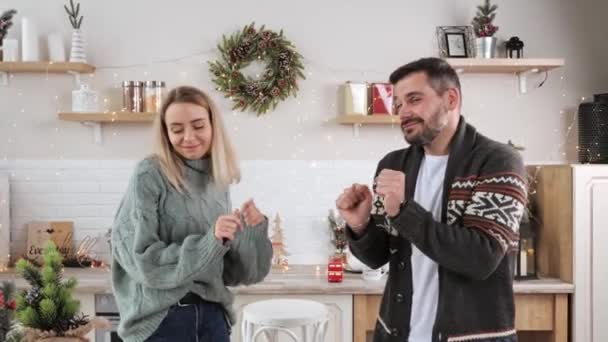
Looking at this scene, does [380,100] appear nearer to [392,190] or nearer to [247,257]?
[247,257]

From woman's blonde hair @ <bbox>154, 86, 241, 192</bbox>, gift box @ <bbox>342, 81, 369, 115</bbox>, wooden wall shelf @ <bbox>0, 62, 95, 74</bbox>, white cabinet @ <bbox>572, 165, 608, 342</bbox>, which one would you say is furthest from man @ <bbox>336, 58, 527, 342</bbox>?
wooden wall shelf @ <bbox>0, 62, 95, 74</bbox>

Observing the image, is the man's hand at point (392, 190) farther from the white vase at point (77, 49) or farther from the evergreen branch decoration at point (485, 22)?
the white vase at point (77, 49)

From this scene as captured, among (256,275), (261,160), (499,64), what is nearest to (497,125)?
(499,64)

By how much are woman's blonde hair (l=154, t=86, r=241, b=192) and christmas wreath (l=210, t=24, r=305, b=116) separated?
1.87 meters

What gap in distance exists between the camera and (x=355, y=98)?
373cm

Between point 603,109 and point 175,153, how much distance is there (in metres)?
2.69

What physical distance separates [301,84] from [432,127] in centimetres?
228

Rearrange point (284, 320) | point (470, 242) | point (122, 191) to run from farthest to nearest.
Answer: point (122, 191) < point (284, 320) < point (470, 242)

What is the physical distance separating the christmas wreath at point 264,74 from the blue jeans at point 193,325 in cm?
207

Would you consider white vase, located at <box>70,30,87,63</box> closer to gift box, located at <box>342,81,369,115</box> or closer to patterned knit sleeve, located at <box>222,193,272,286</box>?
gift box, located at <box>342,81,369,115</box>

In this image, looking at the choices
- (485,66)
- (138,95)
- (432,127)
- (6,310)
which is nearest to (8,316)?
(6,310)

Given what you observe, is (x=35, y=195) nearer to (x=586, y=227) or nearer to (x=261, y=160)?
(x=261, y=160)

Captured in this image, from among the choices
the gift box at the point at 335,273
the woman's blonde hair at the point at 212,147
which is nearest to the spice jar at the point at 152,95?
the gift box at the point at 335,273

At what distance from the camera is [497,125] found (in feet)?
12.9
